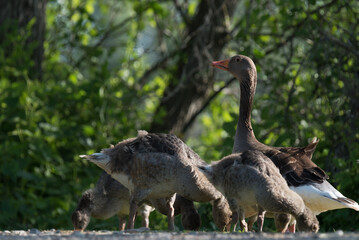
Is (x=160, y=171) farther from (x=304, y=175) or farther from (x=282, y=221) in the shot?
(x=304, y=175)

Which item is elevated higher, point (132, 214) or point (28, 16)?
point (28, 16)

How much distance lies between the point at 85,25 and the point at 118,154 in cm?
754

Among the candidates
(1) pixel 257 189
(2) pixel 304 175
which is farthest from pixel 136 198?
(2) pixel 304 175

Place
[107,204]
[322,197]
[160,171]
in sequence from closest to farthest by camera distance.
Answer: [322,197]
[160,171]
[107,204]

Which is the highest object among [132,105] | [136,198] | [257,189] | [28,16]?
[28,16]

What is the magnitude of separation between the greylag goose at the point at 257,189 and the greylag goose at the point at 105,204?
2332 mm

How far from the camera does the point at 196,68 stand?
44.1 feet

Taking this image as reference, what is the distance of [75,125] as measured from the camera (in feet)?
43.6

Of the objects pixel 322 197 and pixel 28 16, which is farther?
pixel 28 16

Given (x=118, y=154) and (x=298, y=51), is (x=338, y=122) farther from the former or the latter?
(x=118, y=154)

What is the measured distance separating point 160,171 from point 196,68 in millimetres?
6071

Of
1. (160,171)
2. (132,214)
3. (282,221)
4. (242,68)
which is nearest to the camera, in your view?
(282,221)

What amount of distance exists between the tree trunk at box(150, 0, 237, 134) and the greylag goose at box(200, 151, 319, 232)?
6178mm

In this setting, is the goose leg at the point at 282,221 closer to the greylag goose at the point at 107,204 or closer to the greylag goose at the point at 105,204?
the greylag goose at the point at 107,204
